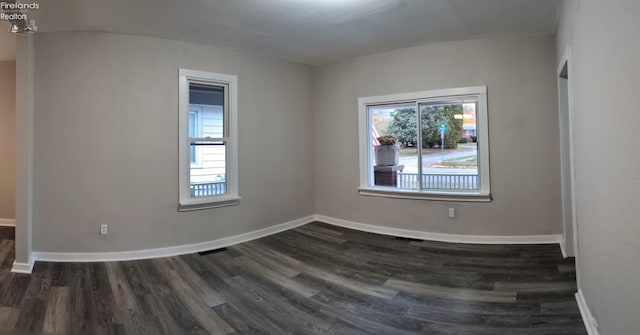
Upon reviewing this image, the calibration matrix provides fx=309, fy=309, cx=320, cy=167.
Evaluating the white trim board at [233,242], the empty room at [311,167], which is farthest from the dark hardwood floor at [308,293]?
the white trim board at [233,242]

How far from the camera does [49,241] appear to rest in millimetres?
3469

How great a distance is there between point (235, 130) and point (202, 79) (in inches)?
30.1

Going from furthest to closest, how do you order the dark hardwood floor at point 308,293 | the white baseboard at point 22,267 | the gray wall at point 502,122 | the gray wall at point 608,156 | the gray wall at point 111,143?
1. the gray wall at point 502,122
2. the gray wall at point 111,143
3. the white baseboard at point 22,267
4. the dark hardwood floor at point 308,293
5. the gray wall at point 608,156

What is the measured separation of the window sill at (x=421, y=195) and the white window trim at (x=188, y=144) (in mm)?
1934

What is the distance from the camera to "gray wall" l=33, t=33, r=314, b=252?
3420 millimetres

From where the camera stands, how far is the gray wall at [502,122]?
369 centimetres

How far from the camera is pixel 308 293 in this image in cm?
270

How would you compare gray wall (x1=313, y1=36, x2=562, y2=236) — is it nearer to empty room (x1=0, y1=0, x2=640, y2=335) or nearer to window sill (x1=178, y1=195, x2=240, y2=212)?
empty room (x1=0, y1=0, x2=640, y2=335)

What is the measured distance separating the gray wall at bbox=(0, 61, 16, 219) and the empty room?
34 millimetres

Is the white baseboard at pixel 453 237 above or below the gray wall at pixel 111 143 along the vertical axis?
below

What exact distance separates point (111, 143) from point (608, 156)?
434 centimetres

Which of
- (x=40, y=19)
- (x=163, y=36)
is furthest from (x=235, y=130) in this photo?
(x=40, y=19)

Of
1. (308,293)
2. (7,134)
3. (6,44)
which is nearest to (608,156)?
(308,293)

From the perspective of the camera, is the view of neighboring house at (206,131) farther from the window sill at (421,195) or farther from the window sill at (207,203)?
the window sill at (421,195)
